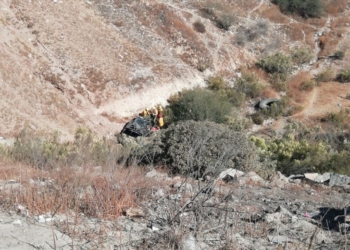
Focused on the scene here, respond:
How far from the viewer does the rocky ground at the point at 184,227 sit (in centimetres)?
579

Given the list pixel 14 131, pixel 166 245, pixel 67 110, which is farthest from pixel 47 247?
pixel 67 110

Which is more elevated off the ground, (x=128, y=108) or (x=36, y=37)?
(x=36, y=37)

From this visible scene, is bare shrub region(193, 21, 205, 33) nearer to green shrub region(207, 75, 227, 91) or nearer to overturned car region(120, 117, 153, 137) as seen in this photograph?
green shrub region(207, 75, 227, 91)

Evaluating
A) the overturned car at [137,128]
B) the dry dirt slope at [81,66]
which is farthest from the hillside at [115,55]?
the overturned car at [137,128]

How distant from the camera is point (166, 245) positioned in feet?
18.3

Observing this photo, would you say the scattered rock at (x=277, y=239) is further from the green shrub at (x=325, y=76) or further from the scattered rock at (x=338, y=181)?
the green shrub at (x=325, y=76)

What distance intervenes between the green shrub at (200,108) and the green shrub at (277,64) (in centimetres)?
627

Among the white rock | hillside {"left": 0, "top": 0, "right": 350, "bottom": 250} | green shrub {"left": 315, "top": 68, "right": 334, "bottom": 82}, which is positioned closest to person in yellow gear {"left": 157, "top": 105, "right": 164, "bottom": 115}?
hillside {"left": 0, "top": 0, "right": 350, "bottom": 250}

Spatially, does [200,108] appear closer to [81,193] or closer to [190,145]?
[190,145]

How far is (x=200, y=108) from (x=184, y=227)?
17.8 m

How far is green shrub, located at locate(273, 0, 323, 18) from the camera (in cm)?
3522

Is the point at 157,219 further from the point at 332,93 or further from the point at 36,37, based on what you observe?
the point at 332,93

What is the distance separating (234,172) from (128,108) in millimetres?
13172

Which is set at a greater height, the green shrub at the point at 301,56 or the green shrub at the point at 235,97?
the green shrub at the point at 301,56
